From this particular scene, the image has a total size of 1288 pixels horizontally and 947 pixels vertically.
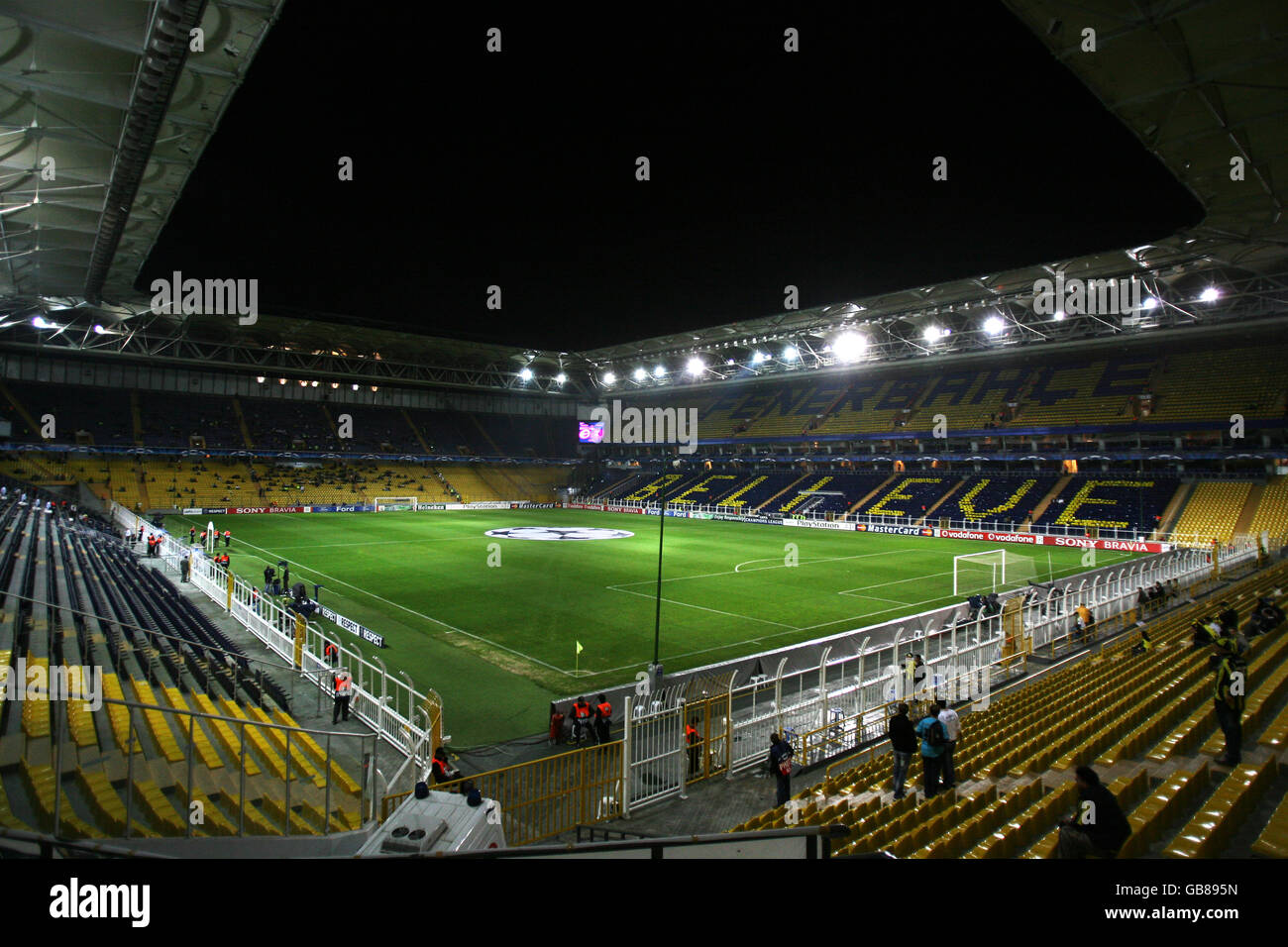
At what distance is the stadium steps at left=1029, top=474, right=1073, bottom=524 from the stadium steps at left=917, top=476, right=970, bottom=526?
608 centimetres

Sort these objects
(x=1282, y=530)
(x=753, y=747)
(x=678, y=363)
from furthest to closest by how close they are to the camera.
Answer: (x=678, y=363) → (x=1282, y=530) → (x=753, y=747)

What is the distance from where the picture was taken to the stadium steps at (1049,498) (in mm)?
43000

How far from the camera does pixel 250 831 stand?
20.2 ft

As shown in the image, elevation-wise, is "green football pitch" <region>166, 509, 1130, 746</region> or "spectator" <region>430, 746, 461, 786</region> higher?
"spectator" <region>430, 746, 461, 786</region>

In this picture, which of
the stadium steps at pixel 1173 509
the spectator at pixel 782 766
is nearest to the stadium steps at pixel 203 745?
the spectator at pixel 782 766

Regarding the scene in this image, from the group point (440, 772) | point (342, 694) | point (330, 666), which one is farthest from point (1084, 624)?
point (330, 666)

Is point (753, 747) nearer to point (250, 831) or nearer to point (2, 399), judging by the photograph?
point (250, 831)

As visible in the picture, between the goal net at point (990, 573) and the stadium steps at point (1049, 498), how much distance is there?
13693mm

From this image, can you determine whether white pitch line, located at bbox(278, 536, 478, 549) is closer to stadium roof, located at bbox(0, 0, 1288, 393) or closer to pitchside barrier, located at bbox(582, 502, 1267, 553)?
stadium roof, located at bbox(0, 0, 1288, 393)

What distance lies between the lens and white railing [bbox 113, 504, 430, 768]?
10.5 metres

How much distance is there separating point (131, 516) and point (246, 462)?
28743mm

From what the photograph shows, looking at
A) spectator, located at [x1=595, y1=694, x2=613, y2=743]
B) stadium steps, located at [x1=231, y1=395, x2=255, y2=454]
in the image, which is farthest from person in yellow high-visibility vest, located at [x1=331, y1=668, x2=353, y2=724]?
stadium steps, located at [x1=231, y1=395, x2=255, y2=454]

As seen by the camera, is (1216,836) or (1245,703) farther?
(1245,703)
